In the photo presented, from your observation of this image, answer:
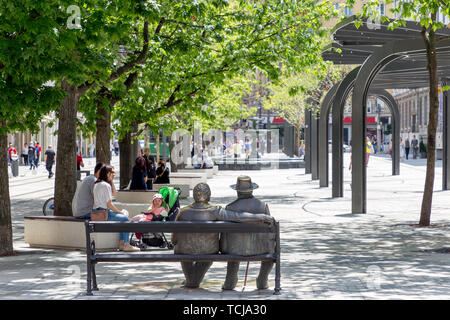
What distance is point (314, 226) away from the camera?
15898 millimetres

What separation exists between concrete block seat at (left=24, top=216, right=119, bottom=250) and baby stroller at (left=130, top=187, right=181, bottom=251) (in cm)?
50

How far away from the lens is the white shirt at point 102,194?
12.0m

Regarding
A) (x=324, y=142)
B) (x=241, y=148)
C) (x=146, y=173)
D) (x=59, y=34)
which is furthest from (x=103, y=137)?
(x=241, y=148)

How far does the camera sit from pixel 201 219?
8.16m

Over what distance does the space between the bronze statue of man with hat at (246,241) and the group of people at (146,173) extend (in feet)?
40.4

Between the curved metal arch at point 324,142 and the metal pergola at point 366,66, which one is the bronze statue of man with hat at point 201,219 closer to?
the metal pergola at point 366,66

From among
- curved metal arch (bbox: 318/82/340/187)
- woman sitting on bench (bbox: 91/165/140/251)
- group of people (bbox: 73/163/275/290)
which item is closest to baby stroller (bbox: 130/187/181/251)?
woman sitting on bench (bbox: 91/165/140/251)

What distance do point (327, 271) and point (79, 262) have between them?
10.8ft

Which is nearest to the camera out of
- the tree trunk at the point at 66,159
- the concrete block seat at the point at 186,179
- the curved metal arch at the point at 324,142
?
the tree trunk at the point at 66,159

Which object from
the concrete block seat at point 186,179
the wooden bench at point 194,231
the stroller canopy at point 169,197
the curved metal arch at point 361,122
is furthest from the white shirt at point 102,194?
Answer: the concrete block seat at point 186,179

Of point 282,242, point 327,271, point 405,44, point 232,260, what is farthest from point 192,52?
point 232,260
